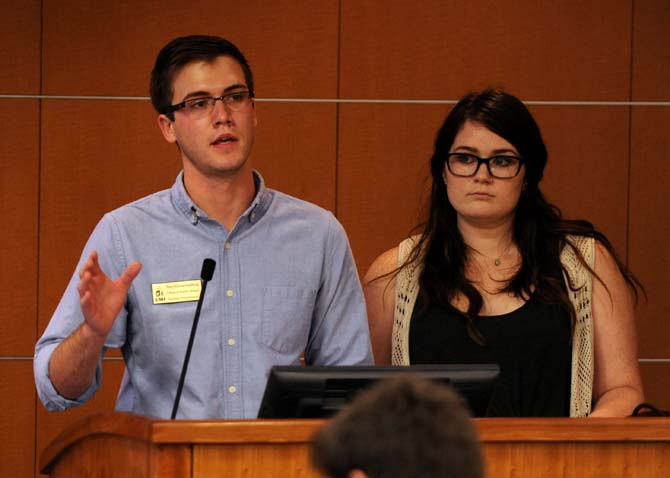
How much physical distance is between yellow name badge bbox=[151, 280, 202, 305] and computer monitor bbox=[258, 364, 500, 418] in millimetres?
600

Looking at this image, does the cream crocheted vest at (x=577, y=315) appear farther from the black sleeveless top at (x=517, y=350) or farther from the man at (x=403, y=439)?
the man at (x=403, y=439)

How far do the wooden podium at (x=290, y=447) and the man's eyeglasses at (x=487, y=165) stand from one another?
3.84ft

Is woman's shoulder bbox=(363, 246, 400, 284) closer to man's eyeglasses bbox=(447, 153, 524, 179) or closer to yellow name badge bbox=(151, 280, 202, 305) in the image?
man's eyeglasses bbox=(447, 153, 524, 179)

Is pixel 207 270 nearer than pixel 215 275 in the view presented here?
Yes

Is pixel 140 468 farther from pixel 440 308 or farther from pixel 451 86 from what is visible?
pixel 451 86

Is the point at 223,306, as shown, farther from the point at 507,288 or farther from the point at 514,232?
the point at 514,232

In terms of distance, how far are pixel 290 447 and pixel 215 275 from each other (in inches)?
32.7

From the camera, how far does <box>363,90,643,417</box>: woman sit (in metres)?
3.12

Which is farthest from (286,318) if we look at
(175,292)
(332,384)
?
(332,384)

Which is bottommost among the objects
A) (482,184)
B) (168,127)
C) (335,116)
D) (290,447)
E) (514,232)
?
(290,447)

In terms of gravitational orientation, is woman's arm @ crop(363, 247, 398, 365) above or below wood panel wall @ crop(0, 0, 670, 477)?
below

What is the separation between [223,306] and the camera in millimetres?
2785

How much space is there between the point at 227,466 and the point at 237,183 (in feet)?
3.18

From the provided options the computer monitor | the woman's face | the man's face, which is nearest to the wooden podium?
the computer monitor
